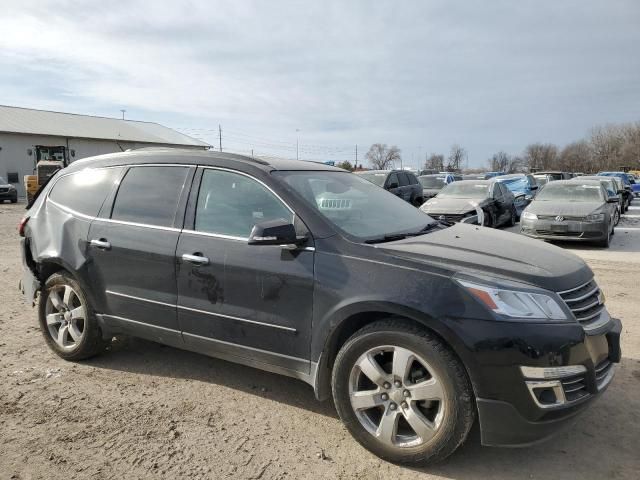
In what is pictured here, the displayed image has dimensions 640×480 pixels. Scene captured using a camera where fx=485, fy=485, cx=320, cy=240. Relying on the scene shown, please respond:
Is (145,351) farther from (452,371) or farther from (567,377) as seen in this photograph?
(567,377)

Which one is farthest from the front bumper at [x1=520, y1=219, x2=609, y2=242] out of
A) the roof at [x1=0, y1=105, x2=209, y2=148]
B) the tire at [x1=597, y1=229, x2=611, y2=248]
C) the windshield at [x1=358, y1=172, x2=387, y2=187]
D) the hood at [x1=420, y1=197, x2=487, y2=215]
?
the roof at [x1=0, y1=105, x2=209, y2=148]

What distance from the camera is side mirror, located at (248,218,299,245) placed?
2.91m

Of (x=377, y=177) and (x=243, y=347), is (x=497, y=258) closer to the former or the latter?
(x=243, y=347)

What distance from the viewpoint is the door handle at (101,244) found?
12.6 ft

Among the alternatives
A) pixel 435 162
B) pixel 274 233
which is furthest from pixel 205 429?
pixel 435 162

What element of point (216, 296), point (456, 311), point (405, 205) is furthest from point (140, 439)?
point (405, 205)

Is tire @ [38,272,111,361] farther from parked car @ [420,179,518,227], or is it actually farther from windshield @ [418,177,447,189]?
windshield @ [418,177,447,189]

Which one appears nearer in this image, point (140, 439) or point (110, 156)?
point (140, 439)

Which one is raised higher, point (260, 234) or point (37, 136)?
point (37, 136)

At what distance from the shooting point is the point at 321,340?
2.98 m

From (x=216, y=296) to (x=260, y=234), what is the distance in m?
0.71

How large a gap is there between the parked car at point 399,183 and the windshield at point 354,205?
1069 cm

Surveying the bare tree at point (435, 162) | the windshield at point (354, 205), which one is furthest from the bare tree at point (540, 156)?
the windshield at point (354, 205)

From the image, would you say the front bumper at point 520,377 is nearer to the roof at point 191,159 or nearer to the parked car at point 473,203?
the roof at point 191,159
